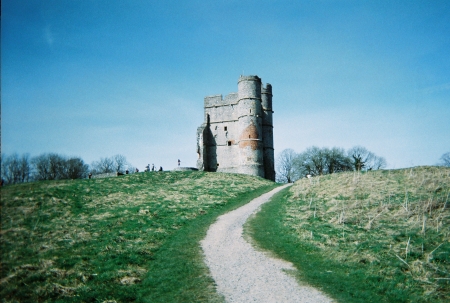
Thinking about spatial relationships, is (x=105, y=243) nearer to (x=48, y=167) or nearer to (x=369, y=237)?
(x=369, y=237)

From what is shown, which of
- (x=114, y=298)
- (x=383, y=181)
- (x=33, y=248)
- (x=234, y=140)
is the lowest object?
(x=114, y=298)

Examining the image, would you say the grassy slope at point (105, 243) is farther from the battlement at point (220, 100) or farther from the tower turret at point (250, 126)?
the battlement at point (220, 100)

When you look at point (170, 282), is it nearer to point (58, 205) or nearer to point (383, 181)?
point (58, 205)

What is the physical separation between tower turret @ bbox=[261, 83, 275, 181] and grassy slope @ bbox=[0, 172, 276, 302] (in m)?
22.0

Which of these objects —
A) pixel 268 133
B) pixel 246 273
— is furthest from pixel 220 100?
pixel 246 273

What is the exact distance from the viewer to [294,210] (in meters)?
19.2

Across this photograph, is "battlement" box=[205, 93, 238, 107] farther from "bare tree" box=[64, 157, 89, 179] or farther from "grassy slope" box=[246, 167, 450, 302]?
"bare tree" box=[64, 157, 89, 179]

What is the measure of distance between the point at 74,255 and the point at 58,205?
8.83m

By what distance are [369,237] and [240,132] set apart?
1230 inches

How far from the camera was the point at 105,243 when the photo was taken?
12.8 m

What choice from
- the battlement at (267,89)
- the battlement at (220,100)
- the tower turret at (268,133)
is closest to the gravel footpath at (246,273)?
the tower turret at (268,133)

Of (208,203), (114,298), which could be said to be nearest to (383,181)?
(208,203)

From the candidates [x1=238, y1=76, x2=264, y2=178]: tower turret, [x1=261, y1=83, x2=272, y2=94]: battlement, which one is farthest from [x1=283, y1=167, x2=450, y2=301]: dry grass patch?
[x1=261, y1=83, x2=272, y2=94]: battlement

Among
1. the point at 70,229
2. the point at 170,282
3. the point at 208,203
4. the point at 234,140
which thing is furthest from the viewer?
the point at 234,140
